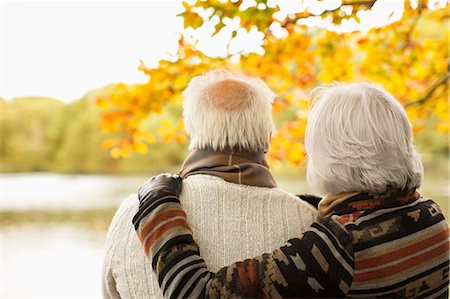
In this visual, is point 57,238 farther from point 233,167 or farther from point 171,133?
point 233,167

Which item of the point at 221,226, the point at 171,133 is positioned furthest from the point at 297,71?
the point at 221,226

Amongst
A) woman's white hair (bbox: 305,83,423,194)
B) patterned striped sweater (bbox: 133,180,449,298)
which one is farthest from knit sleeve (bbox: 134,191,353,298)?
woman's white hair (bbox: 305,83,423,194)

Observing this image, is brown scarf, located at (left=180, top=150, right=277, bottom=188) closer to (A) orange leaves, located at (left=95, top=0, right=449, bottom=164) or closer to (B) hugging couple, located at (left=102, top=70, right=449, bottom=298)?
(B) hugging couple, located at (left=102, top=70, right=449, bottom=298)

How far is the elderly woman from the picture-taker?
3.23 ft

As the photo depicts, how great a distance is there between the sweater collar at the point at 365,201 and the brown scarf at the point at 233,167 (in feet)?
0.71

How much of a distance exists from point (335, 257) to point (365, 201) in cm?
13

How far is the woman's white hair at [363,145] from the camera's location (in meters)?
1.03

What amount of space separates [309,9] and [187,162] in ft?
3.51

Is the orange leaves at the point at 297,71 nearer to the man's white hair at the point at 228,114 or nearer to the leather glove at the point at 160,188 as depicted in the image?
the man's white hair at the point at 228,114

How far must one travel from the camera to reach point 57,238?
7.86m

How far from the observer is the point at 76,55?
11.7 metres

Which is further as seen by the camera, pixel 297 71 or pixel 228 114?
pixel 297 71

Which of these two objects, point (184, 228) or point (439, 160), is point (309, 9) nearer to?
point (184, 228)

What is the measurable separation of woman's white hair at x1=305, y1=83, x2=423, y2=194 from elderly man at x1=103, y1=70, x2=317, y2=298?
165 mm
